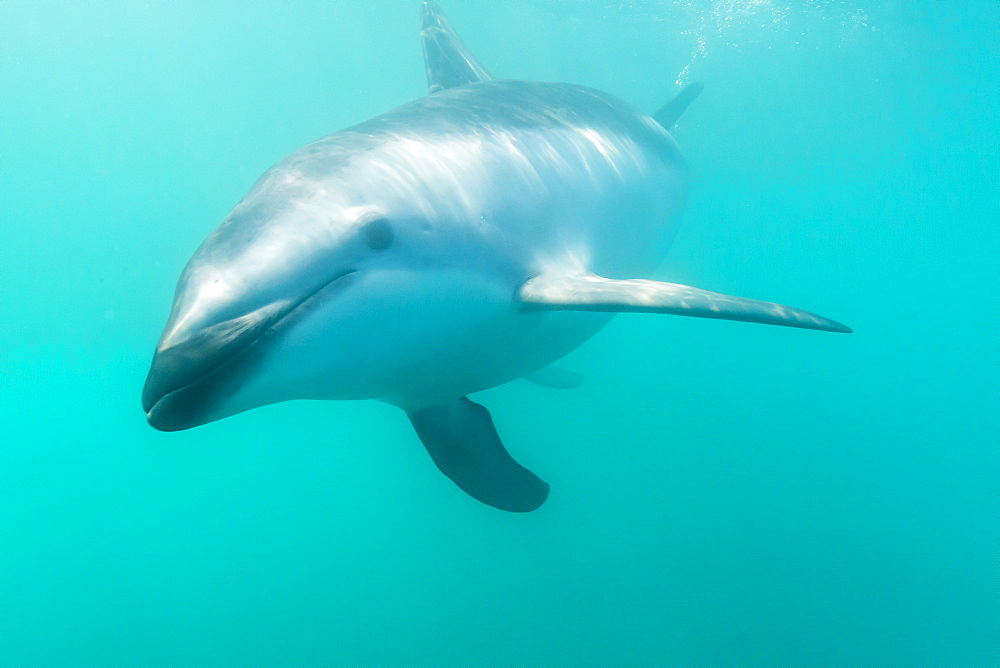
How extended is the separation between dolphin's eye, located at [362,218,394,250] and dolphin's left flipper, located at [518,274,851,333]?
3.26ft

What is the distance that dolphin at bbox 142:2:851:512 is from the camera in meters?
2.00

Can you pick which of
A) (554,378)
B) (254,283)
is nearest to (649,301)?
(254,283)

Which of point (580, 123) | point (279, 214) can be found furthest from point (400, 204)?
point (580, 123)

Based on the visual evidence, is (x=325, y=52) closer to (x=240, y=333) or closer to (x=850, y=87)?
(x=850, y=87)

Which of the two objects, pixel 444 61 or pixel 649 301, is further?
pixel 444 61

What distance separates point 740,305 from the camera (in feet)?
10.1

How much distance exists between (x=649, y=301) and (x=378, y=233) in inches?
57.2

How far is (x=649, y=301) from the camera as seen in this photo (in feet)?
9.93

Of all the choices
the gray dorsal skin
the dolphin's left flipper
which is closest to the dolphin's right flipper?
the dolphin's left flipper

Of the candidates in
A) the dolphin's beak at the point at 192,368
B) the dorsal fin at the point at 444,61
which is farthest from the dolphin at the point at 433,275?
the dorsal fin at the point at 444,61

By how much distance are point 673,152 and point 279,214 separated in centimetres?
568

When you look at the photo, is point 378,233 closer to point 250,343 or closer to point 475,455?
point 250,343

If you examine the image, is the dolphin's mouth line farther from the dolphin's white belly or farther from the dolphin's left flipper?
the dolphin's left flipper

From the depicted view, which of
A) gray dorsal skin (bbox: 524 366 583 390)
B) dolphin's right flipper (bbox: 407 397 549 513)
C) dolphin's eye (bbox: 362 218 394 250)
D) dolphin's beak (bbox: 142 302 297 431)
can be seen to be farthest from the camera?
gray dorsal skin (bbox: 524 366 583 390)
